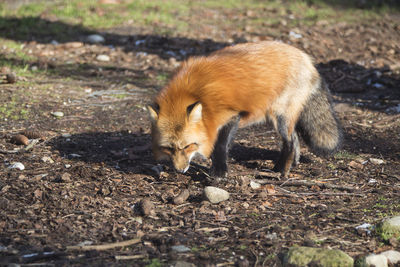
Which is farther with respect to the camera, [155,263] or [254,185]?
[254,185]

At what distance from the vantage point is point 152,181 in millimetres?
4922

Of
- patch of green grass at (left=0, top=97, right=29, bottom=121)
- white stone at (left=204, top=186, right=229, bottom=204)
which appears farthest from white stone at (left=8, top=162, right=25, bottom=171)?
white stone at (left=204, top=186, right=229, bottom=204)

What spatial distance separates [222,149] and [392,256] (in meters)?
2.20

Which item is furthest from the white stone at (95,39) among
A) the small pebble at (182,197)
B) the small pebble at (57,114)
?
the small pebble at (182,197)

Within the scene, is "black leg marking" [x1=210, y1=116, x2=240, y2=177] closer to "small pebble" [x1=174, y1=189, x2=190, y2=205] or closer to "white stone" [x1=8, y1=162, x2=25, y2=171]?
"small pebble" [x1=174, y1=189, x2=190, y2=205]

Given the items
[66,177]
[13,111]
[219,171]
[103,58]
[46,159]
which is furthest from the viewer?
[103,58]

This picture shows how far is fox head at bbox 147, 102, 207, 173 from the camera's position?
4590 millimetres

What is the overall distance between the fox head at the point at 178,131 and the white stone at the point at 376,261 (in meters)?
2.03

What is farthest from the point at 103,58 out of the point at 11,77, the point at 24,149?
the point at 24,149

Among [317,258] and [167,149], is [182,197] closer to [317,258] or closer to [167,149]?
[167,149]

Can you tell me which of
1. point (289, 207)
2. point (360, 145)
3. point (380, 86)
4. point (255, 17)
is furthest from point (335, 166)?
point (255, 17)

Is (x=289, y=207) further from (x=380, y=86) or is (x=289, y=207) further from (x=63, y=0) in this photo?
(x=63, y=0)

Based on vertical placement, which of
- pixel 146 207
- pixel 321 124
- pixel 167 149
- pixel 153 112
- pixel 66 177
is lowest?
pixel 66 177

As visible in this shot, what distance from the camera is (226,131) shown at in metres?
5.04
